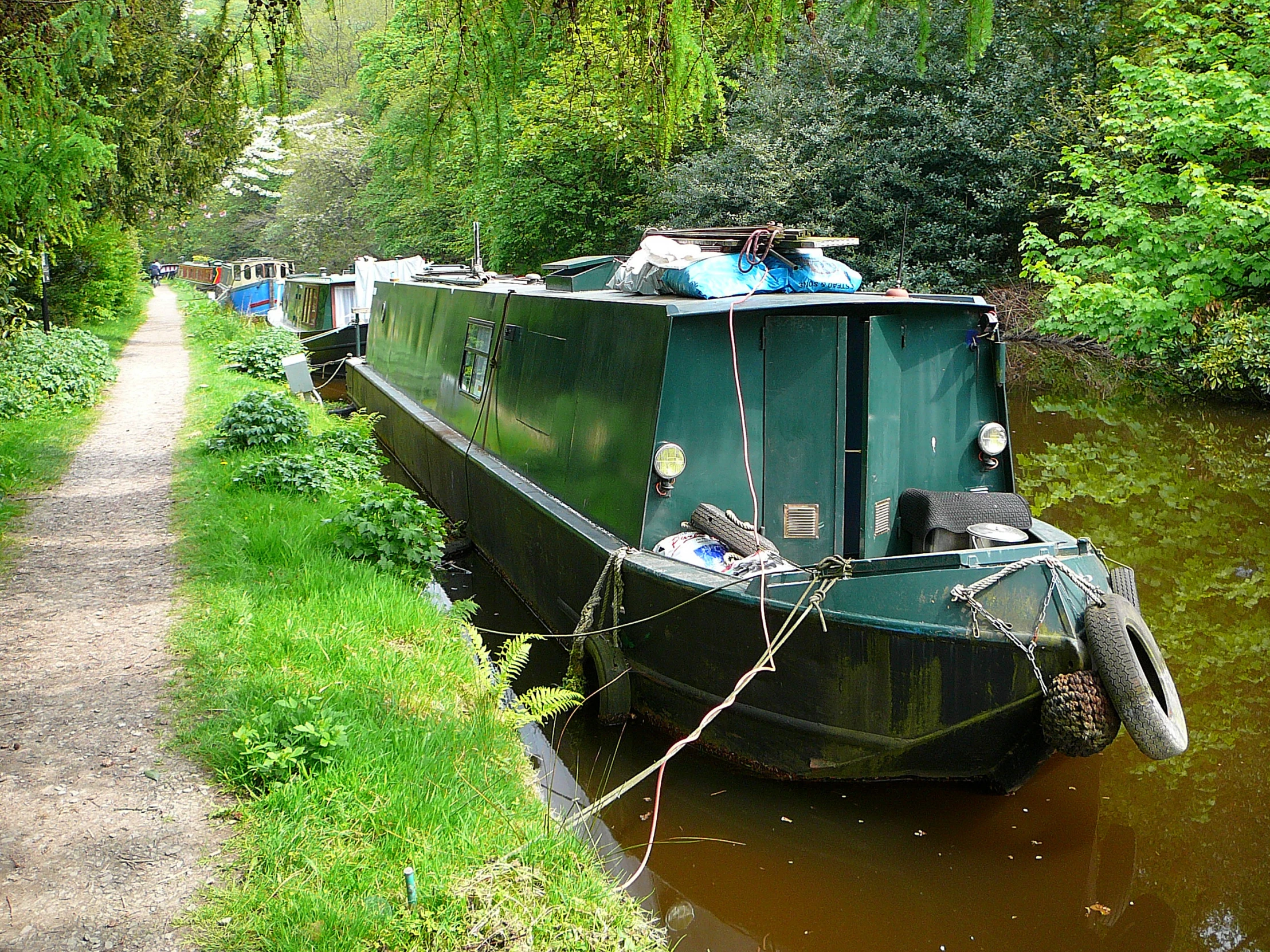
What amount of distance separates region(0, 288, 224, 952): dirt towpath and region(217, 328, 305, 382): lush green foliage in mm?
8583

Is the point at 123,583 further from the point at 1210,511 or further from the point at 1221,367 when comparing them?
the point at 1221,367

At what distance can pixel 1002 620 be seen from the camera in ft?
14.0

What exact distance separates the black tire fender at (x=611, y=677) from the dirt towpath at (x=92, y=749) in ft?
6.92

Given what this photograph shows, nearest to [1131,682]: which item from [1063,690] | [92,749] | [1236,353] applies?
[1063,690]

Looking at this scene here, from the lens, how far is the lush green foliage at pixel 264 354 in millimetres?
16594

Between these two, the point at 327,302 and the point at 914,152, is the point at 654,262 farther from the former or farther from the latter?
the point at 914,152

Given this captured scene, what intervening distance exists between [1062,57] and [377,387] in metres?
14.9

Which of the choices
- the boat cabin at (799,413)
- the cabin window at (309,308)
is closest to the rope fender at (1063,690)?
the boat cabin at (799,413)

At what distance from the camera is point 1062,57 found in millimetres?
19844

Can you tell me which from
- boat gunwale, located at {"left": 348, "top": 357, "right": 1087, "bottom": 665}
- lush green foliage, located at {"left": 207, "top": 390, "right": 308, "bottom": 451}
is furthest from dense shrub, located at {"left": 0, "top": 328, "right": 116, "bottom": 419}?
boat gunwale, located at {"left": 348, "top": 357, "right": 1087, "bottom": 665}

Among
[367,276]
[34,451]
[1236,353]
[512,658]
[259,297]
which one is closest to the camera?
[512,658]

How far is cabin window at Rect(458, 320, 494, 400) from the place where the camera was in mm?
8555

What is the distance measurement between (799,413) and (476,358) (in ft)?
A: 13.5

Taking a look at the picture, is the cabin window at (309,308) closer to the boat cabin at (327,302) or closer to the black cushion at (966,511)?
the boat cabin at (327,302)
